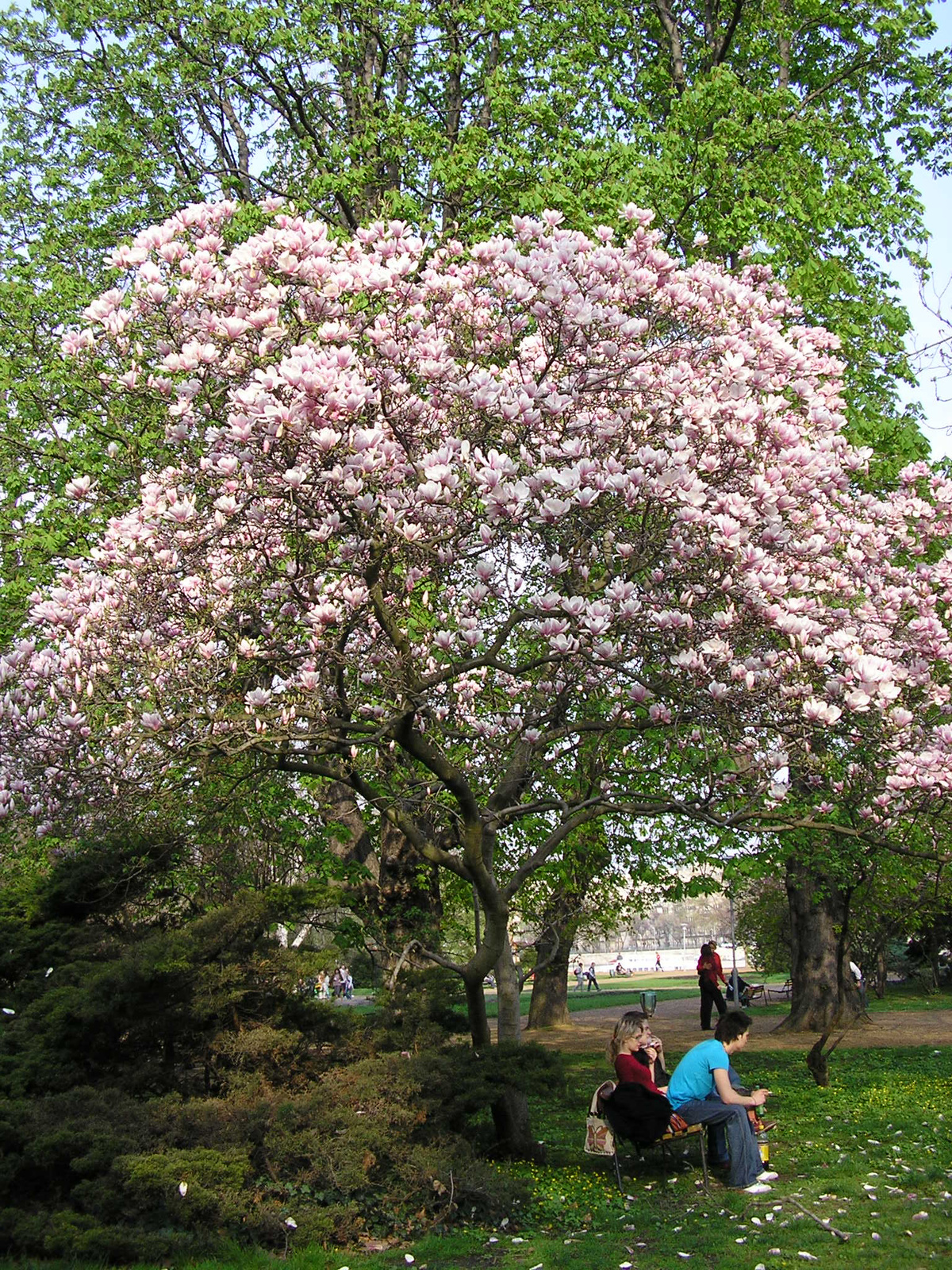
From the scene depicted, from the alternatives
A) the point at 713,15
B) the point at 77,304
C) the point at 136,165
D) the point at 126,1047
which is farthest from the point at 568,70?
the point at 126,1047

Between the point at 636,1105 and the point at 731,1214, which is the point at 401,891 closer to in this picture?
the point at 636,1105

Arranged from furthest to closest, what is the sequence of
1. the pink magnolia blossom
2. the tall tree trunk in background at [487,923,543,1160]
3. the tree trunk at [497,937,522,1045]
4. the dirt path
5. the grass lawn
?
the dirt path → the tree trunk at [497,937,522,1045] → the tall tree trunk in background at [487,923,543,1160] → the pink magnolia blossom → the grass lawn

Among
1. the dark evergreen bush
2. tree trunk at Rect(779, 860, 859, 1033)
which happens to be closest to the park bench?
the dark evergreen bush

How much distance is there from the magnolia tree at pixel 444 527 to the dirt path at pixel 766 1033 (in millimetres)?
10639

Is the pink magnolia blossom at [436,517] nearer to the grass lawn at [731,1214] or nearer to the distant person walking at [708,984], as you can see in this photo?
the grass lawn at [731,1214]

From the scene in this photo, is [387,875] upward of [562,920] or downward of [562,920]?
upward

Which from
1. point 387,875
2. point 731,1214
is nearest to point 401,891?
point 387,875

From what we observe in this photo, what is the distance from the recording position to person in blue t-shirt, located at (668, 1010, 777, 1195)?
25.8 feet

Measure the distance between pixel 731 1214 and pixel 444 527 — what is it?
186 inches

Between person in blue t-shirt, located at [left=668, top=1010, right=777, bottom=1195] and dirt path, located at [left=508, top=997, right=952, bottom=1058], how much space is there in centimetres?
877

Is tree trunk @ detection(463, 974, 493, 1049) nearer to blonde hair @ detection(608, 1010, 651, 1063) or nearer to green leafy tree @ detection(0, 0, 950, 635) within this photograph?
blonde hair @ detection(608, 1010, 651, 1063)

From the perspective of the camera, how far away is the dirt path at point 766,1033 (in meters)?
18.3

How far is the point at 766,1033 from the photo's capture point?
66.9ft

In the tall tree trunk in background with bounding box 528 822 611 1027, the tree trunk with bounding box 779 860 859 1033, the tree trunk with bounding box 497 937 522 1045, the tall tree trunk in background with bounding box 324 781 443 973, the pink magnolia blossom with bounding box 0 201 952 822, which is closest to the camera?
the pink magnolia blossom with bounding box 0 201 952 822
